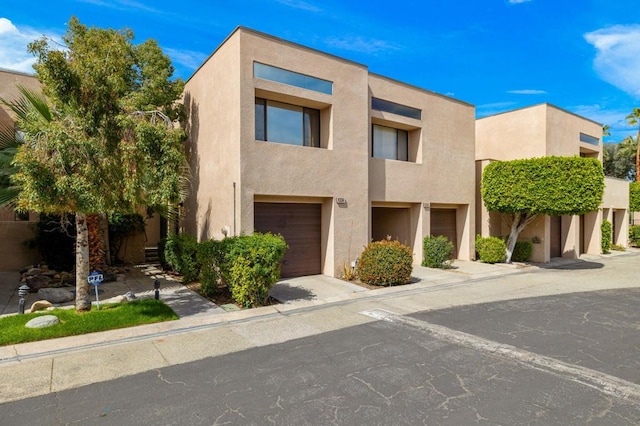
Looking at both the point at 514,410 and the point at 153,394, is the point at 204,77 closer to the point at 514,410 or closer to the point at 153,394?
the point at 153,394

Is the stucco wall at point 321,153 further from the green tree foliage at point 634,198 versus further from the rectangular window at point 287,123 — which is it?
the green tree foliage at point 634,198

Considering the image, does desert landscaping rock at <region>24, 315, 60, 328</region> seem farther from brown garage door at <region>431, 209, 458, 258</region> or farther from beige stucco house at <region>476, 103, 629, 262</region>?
beige stucco house at <region>476, 103, 629, 262</region>

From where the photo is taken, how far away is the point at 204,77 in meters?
12.7

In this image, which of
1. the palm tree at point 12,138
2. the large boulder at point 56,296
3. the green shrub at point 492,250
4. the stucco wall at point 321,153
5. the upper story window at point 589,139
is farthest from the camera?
the upper story window at point 589,139

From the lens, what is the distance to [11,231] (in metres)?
13.3

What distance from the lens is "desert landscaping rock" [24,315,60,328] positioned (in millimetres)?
6733

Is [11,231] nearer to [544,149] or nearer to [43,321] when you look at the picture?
[43,321]

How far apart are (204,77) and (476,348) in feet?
38.5

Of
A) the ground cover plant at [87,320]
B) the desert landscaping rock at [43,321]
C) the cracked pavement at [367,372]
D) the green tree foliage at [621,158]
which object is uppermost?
the green tree foliage at [621,158]

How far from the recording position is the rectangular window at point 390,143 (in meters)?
14.3

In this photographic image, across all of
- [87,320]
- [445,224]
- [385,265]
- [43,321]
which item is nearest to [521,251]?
[445,224]

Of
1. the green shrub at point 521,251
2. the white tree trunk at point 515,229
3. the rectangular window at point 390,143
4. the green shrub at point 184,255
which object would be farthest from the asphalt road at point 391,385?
the green shrub at point 521,251

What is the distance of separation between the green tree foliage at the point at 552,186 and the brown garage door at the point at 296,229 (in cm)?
865

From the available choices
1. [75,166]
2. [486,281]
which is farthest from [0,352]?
[486,281]
